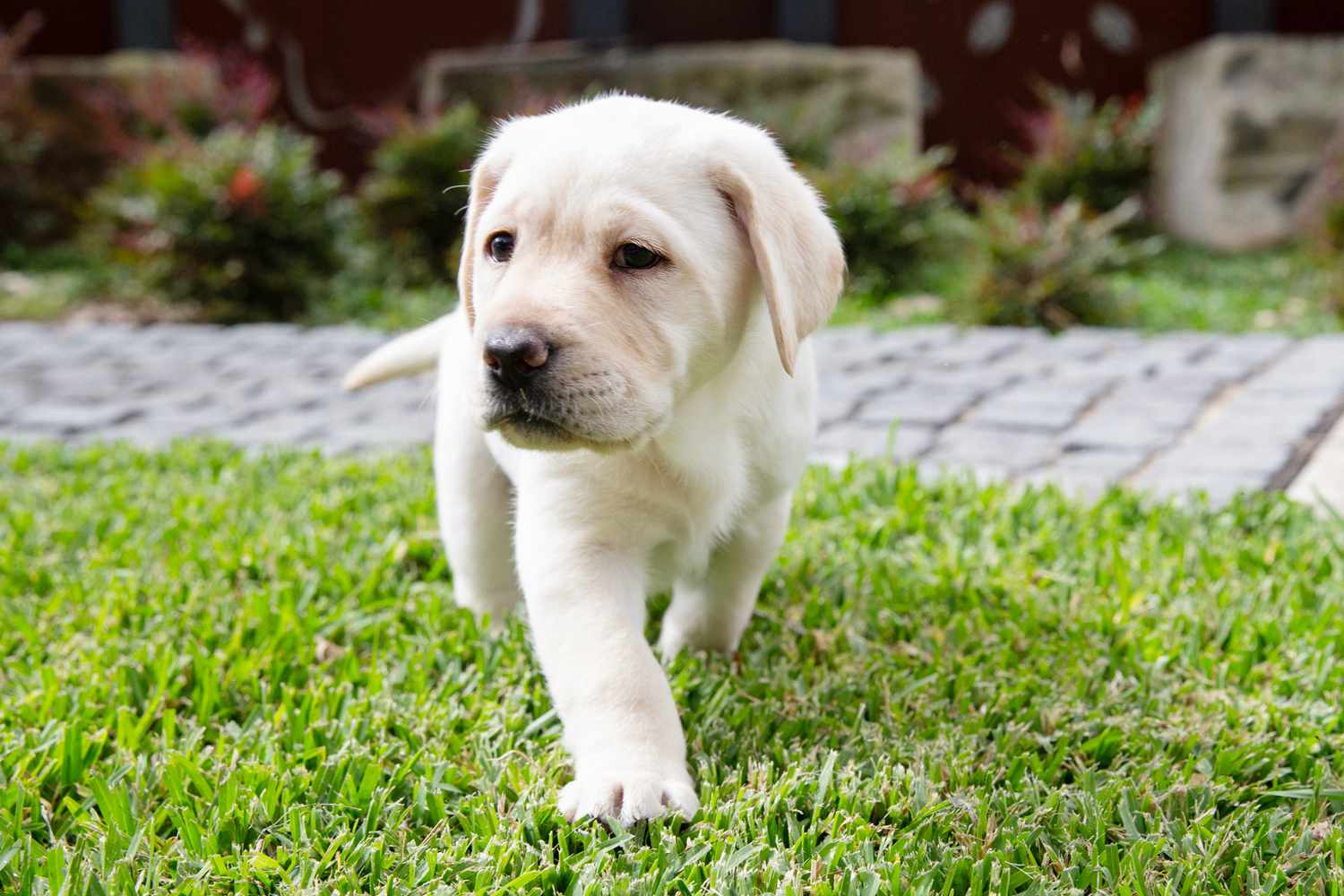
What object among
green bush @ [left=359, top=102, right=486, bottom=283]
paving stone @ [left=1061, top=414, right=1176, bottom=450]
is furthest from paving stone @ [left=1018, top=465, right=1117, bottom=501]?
green bush @ [left=359, top=102, right=486, bottom=283]

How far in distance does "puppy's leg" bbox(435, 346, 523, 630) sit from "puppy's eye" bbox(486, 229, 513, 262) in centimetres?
46

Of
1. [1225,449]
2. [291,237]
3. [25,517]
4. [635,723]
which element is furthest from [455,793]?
[291,237]

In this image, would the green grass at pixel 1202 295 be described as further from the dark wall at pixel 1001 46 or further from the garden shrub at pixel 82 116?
the garden shrub at pixel 82 116

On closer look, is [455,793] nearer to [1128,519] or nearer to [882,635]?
[882,635]

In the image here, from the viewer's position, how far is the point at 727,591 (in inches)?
106

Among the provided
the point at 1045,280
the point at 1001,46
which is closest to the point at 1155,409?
the point at 1045,280

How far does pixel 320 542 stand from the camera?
3479 millimetres

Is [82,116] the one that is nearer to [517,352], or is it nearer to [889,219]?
[889,219]

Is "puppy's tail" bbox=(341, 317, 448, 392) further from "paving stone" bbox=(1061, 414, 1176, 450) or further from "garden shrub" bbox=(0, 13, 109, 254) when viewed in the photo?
"garden shrub" bbox=(0, 13, 109, 254)

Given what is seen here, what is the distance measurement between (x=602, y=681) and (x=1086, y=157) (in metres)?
9.10

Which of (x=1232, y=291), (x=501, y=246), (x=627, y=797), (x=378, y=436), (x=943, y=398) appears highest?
(x=501, y=246)

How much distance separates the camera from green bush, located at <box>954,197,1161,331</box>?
722 cm

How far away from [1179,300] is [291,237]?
5.90 m

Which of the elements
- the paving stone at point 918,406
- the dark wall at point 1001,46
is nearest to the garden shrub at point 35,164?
the dark wall at point 1001,46
